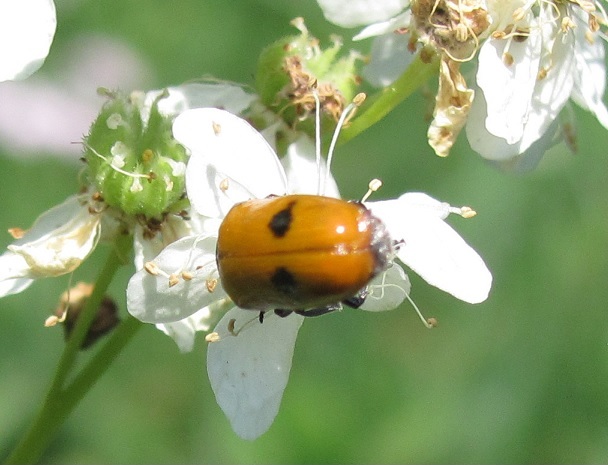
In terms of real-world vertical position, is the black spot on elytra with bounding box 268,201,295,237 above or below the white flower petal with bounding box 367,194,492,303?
above

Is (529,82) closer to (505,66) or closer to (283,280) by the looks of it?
(505,66)

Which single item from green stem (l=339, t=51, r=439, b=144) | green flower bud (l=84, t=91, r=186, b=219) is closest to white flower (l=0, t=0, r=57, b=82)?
green flower bud (l=84, t=91, r=186, b=219)

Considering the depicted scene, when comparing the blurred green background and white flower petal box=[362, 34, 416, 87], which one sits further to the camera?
the blurred green background

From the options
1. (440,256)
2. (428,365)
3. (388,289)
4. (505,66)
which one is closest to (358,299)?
(388,289)

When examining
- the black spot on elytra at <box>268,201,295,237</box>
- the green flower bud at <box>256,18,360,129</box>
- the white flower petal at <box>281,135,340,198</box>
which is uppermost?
the black spot on elytra at <box>268,201,295,237</box>

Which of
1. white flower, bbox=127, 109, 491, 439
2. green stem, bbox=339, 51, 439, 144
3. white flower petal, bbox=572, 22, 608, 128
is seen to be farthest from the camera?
white flower petal, bbox=572, 22, 608, 128

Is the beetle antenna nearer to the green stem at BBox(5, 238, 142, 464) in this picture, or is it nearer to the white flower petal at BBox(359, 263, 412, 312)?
the white flower petal at BBox(359, 263, 412, 312)

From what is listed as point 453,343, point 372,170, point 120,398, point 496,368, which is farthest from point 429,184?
point 120,398
